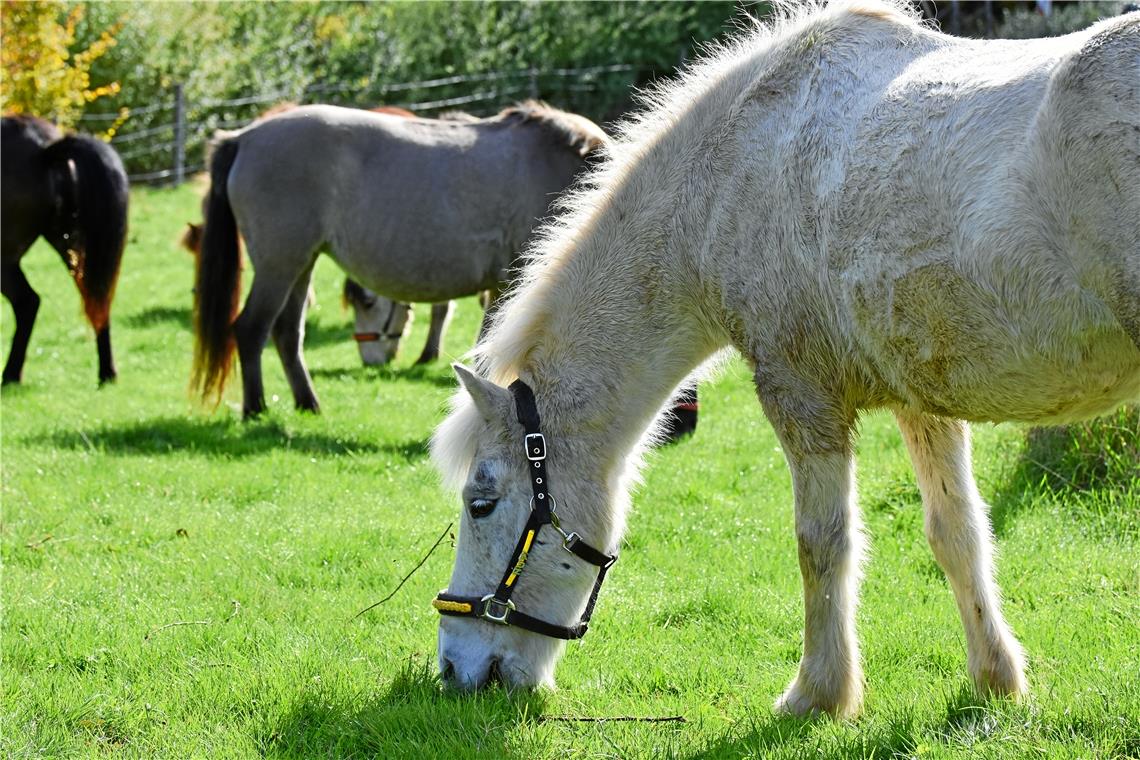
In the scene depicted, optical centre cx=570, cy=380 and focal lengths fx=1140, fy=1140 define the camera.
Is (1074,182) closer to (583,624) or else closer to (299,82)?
(583,624)

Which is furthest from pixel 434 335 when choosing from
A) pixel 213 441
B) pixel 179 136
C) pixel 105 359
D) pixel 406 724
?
pixel 179 136

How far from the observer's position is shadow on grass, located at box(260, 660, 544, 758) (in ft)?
11.0

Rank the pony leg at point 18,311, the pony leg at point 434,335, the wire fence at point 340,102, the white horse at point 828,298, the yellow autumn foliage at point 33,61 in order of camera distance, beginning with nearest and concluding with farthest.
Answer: the white horse at point 828,298 < the pony leg at point 18,311 < the pony leg at point 434,335 < the yellow autumn foliage at point 33,61 < the wire fence at point 340,102

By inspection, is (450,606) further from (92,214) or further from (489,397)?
(92,214)

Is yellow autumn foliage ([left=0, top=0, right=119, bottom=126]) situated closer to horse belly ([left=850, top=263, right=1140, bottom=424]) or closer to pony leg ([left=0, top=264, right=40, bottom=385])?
pony leg ([left=0, top=264, right=40, bottom=385])

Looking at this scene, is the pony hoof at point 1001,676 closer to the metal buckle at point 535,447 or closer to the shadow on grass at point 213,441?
the metal buckle at point 535,447

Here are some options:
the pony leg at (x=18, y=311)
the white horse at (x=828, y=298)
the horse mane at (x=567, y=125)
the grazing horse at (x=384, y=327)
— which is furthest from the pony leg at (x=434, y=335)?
the white horse at (x=828, y=298)

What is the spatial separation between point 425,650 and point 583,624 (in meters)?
0.74

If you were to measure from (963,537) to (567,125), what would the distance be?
16.8ft

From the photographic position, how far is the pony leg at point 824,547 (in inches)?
137

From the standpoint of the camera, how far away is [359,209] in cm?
805

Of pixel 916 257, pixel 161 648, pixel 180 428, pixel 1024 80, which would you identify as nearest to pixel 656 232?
pixel 916 257

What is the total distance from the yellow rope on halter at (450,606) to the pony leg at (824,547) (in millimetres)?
1043

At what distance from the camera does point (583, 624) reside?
12.2 feet
